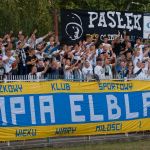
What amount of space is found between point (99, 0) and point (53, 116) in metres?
23.6

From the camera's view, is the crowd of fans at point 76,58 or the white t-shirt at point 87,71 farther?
the white t-shirt at point 87,71

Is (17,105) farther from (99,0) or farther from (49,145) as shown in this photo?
(99,0)

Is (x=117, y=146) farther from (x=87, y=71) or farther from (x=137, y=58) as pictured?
(x=137, y=58)

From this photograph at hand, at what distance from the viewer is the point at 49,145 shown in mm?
15953

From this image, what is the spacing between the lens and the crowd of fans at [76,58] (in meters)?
17.5

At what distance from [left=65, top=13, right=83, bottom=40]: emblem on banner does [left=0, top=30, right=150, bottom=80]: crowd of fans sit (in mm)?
317

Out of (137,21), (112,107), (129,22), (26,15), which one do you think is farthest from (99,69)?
(26,15)

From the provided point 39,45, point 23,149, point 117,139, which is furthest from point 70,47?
point 23,149

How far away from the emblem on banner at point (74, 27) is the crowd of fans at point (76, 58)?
1.04 feet

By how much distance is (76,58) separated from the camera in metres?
→ 19.0

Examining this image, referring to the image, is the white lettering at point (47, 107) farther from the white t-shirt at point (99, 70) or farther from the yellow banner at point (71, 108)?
the white t-shirt at point (99, 70)

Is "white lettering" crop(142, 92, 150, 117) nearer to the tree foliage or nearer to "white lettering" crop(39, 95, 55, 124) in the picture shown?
"white lettering" crop(39, 95, 55, 124)

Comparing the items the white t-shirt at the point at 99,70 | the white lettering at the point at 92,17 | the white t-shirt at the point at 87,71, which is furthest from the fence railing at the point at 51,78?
the white lettering at the point at 92,17

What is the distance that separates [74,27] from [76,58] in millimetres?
1353
